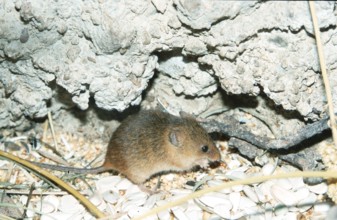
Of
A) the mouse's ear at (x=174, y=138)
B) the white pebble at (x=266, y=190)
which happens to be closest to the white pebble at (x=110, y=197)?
the mouse's ear at (x=174, y=138)

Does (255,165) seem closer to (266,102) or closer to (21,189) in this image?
(266,102)

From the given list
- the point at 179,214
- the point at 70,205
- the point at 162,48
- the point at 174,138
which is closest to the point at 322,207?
the point at 179,214

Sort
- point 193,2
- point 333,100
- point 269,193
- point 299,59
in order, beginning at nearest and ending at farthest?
point 193,2 < point 299,59 < point 333,100 < point 269,193

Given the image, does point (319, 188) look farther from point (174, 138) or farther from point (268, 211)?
point (174, 138)

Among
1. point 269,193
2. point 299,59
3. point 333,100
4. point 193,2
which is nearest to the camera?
point 193,2

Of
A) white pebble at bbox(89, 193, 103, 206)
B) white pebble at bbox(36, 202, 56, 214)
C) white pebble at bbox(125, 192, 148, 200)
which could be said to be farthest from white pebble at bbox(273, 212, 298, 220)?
white pebble at bbox(36, 202, 56, 214)

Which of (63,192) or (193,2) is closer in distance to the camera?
(193,2)

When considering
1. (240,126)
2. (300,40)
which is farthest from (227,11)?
(240,126)

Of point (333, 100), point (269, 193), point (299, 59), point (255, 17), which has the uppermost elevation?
point (255, 17)
